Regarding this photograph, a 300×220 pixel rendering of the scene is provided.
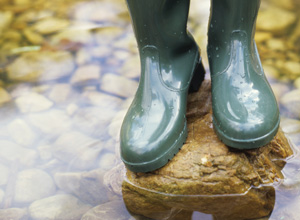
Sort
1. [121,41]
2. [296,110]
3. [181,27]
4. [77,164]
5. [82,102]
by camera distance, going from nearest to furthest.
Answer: [181,27] < [77,164] < [296,110] < [82,102] < [121,41]

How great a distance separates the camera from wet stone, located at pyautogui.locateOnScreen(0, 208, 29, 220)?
1267 millimetres

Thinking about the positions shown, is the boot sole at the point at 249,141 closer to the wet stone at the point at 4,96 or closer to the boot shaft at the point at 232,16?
the boot shaft at the point at 232,16

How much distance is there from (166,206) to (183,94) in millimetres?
339

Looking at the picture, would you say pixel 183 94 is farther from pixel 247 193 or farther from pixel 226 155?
pixel 247 193

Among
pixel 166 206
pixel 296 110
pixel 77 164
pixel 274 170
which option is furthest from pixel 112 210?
pixel 296 110

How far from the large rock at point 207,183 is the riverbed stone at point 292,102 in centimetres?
39

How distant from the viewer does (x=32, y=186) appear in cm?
138

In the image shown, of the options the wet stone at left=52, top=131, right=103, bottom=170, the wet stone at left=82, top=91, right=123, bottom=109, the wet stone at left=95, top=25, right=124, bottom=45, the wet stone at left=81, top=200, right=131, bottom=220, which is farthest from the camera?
the wet stone at left=95, top=25, right=124, bottom=45

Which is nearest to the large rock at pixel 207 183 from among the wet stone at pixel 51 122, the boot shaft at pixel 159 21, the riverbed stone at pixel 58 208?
the riverbed stone at pixel 58 208

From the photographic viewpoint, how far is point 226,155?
→ 1138mm

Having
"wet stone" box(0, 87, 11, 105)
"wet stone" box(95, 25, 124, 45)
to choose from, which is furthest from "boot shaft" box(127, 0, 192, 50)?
"wet stone" box(95, 25, 124, 45)

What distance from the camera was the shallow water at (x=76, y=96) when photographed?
1.31m

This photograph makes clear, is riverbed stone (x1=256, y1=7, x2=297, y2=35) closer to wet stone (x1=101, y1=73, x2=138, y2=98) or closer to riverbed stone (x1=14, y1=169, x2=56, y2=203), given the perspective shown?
wet stone (x1=101, y1=73, x2=138, y2=98)

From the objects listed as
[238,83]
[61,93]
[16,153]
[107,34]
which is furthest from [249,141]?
[107,34]
